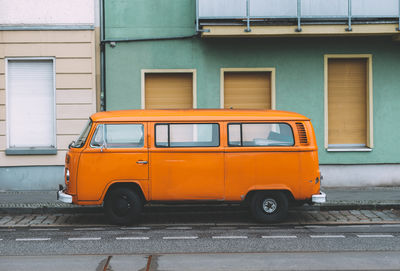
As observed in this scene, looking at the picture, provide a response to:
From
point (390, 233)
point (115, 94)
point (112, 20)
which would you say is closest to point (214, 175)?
point (390, 233)

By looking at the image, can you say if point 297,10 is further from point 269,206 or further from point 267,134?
point 269,206

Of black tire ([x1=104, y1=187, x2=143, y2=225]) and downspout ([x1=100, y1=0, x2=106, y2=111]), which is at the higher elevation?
downspout ([x1=100, y1=0, x2=106, y2=111])

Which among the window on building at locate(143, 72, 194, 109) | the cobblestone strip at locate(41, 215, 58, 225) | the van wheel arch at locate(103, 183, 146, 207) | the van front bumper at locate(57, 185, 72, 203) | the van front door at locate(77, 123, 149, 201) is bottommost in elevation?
the cobblestone strip at locate(41, 215, 58, 225)

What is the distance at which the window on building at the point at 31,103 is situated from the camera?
14852mm

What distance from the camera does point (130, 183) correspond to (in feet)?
33.4

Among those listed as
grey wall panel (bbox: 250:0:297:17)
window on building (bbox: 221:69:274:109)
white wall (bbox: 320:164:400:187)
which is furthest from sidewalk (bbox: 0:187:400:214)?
grey wall panel (bbox: 250:0:297:17)

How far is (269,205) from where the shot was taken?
1030 centimetres

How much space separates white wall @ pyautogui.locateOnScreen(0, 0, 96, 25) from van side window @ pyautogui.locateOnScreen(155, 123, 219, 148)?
19.2 ft

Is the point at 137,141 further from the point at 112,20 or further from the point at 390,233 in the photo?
the point at 112,20

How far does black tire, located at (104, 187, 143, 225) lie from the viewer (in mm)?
10133

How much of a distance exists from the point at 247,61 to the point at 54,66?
5140 millimetres

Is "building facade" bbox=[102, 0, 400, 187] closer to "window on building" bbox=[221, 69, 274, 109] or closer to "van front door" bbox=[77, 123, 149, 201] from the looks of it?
"window on building" bbox=[221, 69, 274, 109]

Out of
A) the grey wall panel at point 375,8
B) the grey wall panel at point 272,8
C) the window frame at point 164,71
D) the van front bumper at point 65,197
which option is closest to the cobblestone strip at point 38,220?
the van front bumper at point 65,197

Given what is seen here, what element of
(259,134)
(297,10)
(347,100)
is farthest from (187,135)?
(347,100)
